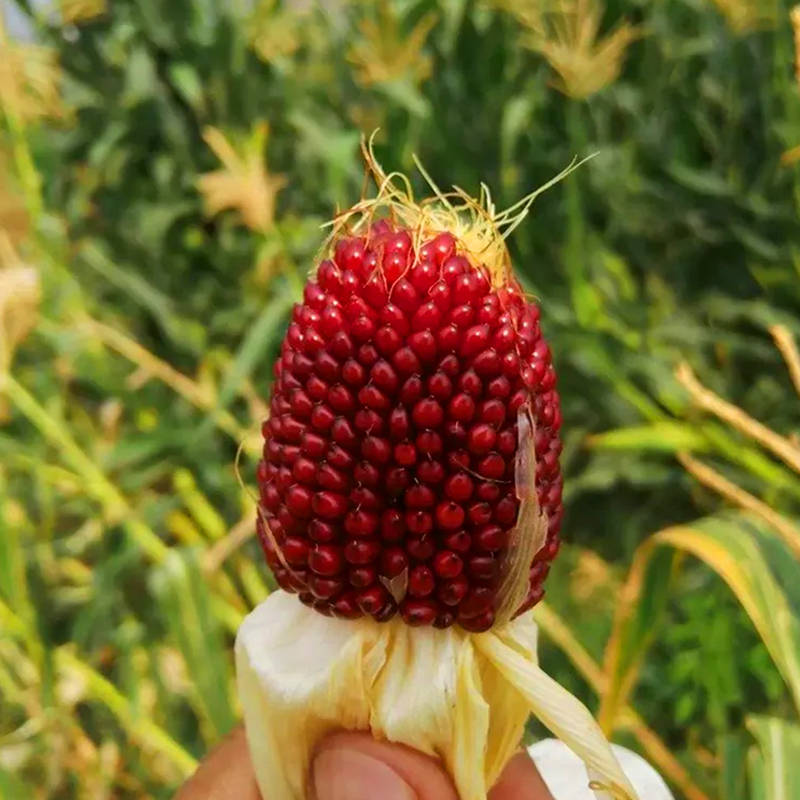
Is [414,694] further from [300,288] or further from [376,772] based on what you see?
[300,288]

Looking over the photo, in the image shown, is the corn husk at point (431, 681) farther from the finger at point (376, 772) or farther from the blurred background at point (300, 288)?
the blurred background at point (300, 288)

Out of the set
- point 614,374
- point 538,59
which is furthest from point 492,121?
point 614,374

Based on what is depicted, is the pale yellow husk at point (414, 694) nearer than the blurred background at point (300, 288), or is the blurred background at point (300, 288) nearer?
the pale yellow husk at point (414, 694)

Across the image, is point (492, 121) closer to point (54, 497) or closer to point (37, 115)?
point (37, 115)

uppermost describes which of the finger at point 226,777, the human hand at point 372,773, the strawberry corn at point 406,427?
the strawberry corn at point 406,427

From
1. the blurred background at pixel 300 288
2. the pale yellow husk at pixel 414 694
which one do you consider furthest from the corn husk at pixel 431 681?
the blurred background at pixel 300 288

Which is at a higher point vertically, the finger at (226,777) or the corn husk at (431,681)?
the corn husk at (431,681)

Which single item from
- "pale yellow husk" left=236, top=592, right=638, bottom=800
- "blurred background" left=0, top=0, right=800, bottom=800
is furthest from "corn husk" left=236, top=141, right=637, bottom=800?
"blurred background" left=0, top=0, right=800, bottom=800
